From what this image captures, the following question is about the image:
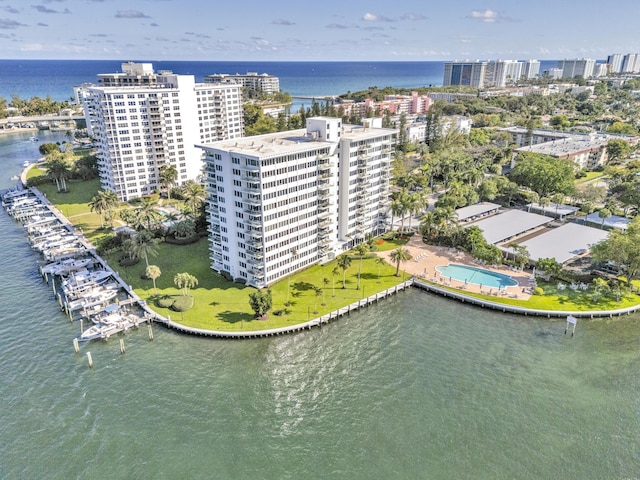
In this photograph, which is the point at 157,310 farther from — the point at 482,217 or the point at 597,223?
the point at 597,223

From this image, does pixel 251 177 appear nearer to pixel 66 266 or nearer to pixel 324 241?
pixel 324 241

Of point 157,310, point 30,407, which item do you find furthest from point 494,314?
point 30,407

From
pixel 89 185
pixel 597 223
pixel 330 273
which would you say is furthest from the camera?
pixel 89 185

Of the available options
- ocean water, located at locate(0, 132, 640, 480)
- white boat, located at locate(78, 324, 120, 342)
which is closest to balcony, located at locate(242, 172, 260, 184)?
ocean water, located at locate(0, 132, 640, 480)

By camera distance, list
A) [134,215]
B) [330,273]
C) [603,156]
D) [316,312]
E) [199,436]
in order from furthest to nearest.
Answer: [603,156] < [134,215] < [330,273] < [316,312] < [199,436]

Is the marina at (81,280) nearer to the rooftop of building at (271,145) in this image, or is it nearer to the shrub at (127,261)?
the shrub at (127,261)

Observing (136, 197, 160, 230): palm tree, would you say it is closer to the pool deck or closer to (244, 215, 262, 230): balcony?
(244, 215, 262, 230): balcony
